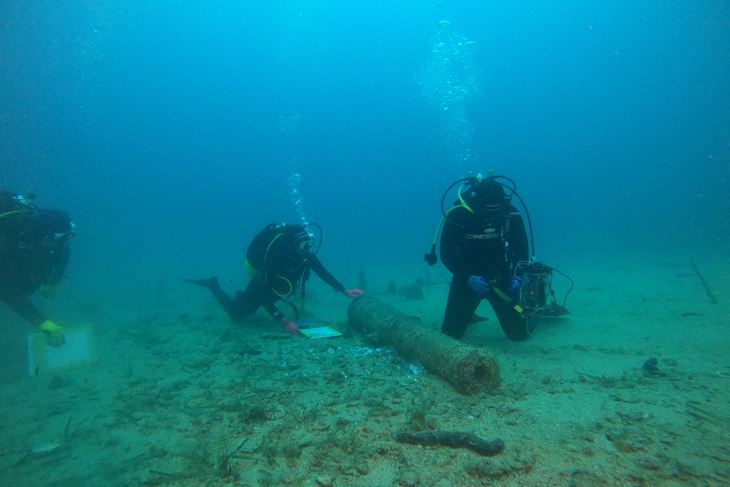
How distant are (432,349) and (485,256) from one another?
1.92 meters

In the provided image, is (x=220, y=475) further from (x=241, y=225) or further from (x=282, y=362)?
(x=241, y=225)

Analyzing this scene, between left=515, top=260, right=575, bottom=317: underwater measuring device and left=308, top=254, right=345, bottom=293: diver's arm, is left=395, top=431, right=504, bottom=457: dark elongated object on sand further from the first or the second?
left=308, top=254, right=345, bottom=293: diver's arm

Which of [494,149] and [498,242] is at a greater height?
[494,149]

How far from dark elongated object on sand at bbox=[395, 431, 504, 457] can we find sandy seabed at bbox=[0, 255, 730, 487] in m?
0.05

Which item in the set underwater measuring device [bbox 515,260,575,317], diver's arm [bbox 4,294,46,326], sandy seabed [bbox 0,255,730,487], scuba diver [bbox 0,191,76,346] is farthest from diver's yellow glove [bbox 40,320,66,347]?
underwater measuring device [bbox 515,260,575,317]

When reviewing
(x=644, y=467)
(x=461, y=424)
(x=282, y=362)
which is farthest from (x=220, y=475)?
(x=644, y=467)

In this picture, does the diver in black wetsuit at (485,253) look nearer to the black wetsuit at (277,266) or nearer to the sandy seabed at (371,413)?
the sandy seabed at (371,413)

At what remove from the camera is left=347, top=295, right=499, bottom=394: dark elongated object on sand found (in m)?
3.82

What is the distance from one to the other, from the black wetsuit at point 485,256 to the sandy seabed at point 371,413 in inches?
20.2

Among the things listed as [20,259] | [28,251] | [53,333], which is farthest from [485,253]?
[20,259]

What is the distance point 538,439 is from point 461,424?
2.06ft

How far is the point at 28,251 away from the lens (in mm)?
6398

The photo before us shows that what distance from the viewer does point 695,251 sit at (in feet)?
55.7

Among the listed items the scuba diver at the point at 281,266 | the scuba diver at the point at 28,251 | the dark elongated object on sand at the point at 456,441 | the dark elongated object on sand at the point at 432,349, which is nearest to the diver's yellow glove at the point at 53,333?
the scuba diver at the point at 28,251
